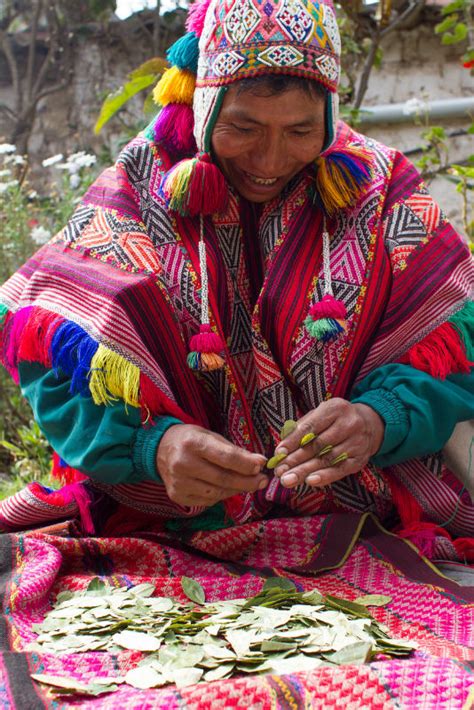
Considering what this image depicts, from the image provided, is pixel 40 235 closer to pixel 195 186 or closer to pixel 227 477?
pixel 195 186

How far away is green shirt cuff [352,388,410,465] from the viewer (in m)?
2.35

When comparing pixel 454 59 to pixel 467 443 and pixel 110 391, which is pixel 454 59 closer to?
pixel 467 443

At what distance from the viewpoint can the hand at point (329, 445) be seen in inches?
85.0

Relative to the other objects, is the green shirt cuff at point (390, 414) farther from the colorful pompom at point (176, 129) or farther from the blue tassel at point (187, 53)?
the blue tassel at point (187, 53)

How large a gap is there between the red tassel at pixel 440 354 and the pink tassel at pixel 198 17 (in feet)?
3.36

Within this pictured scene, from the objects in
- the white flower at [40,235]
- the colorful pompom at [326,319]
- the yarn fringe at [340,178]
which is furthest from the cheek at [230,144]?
the white flower at [40,235]

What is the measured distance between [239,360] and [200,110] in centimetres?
69

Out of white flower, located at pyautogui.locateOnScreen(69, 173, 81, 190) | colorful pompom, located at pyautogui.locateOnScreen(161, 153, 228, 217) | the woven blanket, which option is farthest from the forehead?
white flower, located at pyautogui.locateOnScreen(69, 173, 81, 190)

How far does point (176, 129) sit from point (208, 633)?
55.2 inches

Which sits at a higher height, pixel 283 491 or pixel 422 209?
pixel 422 209

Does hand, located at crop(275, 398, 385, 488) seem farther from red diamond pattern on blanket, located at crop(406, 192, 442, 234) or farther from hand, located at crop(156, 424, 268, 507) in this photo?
red diamond pattern on blanket, located at crop(406, 192, 442, 234)

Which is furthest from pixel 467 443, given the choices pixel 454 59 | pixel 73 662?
pixel 454 59

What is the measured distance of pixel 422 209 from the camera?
261 cm

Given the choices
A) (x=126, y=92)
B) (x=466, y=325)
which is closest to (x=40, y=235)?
(x=126, y=92)
